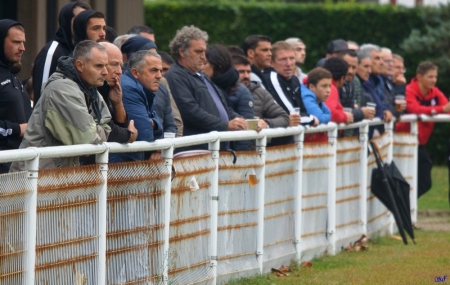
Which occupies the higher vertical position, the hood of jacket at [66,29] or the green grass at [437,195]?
the hood of jacket at [66,29]

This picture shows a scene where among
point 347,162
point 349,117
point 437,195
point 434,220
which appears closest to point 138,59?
point 349,117

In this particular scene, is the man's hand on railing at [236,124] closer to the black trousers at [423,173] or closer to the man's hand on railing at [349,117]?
the man's hand on railing at [349,117]

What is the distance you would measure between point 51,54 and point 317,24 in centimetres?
1711

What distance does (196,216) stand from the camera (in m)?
8.67

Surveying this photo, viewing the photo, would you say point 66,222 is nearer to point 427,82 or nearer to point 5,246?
point 5,246

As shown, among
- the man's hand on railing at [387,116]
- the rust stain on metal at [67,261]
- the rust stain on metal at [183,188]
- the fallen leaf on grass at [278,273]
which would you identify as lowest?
the fallen leaf on grass at [278,273]

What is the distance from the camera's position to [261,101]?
1150 cm

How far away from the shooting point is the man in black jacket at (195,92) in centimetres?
977

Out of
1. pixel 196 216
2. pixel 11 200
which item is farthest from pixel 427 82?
pixel 11 200

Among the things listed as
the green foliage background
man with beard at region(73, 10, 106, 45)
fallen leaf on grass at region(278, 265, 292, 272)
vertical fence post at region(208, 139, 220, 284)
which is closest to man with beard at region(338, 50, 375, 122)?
fallen leaf on grass at region(278, 265, 292, 272)

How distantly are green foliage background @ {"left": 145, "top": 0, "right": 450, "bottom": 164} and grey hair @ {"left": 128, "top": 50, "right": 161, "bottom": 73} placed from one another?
16040mm

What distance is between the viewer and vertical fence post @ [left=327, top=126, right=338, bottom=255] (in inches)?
475

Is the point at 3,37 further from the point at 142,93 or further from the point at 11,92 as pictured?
the point at 142,93

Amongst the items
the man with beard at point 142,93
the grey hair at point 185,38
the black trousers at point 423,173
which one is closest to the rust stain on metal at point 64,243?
the man with beard at point 142,93
